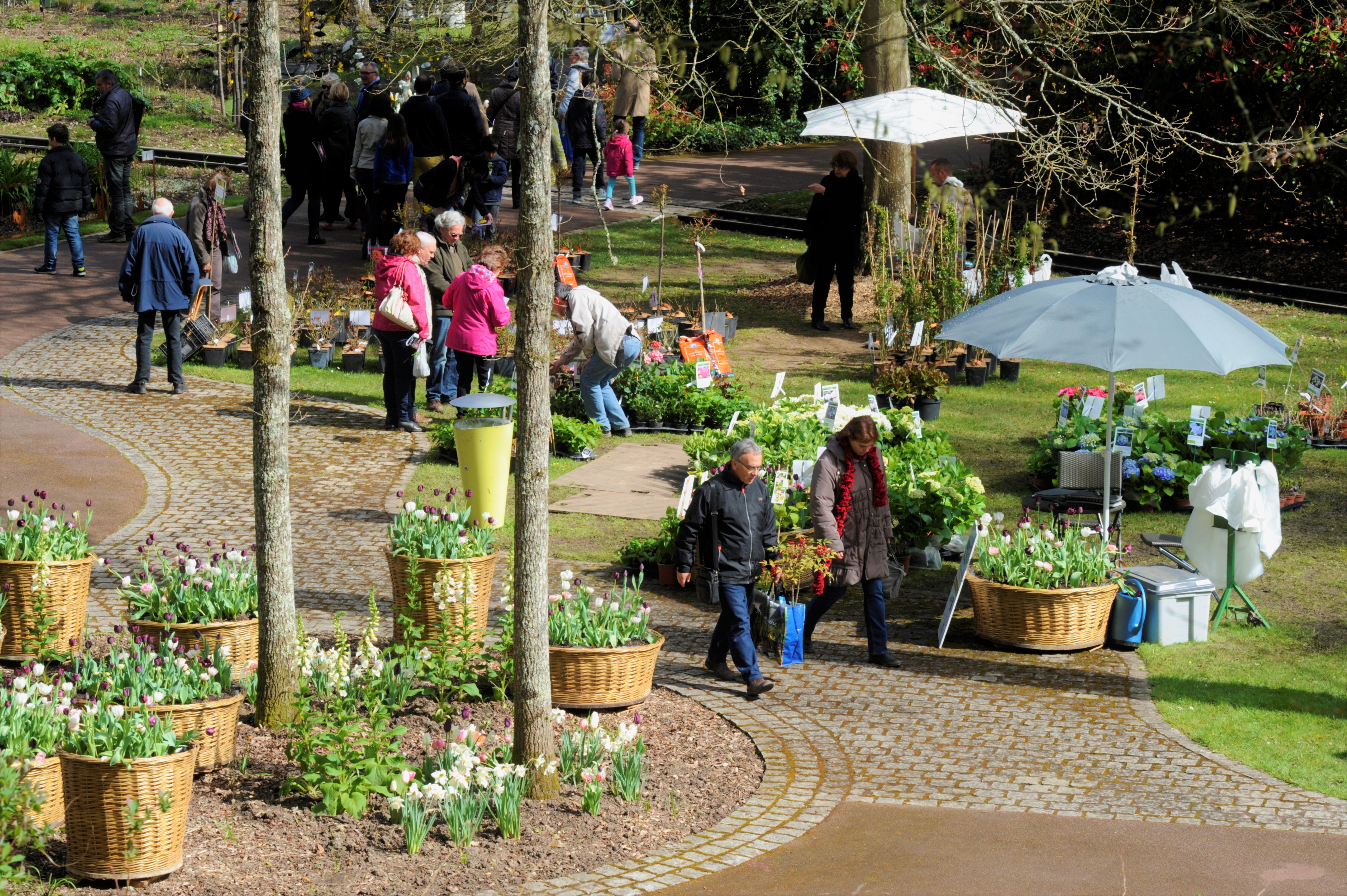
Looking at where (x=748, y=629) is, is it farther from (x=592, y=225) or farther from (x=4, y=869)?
(x=592, y=225)

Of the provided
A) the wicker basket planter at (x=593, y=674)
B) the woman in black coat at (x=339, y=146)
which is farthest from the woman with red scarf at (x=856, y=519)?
the woman in black coat at (x=339, y=146)

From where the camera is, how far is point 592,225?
21016 millimetres

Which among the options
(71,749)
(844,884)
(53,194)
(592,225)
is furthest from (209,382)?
(844,884)

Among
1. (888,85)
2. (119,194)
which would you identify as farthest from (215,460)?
(888,85)

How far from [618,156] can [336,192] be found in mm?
4225

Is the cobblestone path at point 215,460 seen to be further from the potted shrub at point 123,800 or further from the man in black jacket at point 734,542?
the potted shrub at point 123,800

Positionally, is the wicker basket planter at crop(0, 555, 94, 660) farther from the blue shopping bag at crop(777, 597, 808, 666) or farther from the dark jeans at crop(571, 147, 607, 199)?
the dark jeans at crop(571, 147, 607, 199)

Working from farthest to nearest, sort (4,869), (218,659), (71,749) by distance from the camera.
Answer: (218,659) < (71,749) < (4,869)

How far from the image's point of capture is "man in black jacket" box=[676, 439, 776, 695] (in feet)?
26.0

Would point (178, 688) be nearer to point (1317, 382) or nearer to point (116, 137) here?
point (1317, 382)

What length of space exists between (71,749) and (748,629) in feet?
12.0

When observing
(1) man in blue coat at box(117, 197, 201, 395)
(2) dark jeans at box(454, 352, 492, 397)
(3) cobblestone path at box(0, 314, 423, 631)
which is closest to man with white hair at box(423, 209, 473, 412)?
(2) dark jeans at box(454, 352, 492, 397)

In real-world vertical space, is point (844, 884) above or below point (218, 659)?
below

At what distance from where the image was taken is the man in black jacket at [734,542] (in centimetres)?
793
